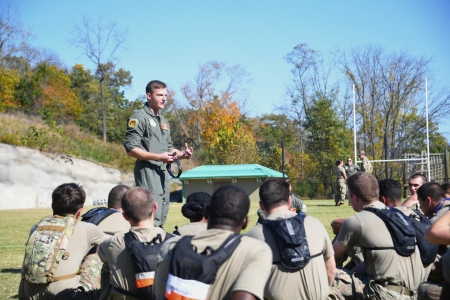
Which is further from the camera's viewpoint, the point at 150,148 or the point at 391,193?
the point at 150,148

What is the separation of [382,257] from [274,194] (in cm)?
112

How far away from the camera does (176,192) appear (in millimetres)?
46125

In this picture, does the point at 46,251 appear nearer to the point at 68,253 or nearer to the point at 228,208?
the point at 68,253

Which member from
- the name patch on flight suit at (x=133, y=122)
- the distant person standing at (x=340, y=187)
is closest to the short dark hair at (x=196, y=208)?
the name patch on flight suit at (x=133, y=122)

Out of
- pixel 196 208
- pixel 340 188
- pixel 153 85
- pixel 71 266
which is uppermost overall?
pixel 153 85

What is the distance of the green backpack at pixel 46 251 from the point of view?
14.1ft

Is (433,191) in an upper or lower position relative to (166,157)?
lower

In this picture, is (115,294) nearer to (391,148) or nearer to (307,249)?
(307,249)

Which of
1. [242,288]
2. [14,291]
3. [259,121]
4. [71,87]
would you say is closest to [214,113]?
[259,121]

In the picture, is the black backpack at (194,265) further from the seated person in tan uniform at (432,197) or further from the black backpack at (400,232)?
the seated person in tan uniform at (432,197)

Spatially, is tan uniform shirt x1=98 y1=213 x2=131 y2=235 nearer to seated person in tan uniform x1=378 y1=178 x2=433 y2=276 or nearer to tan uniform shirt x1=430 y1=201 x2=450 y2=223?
seated person in tan uniform x1=378 y1=178 x2=433 y2=276

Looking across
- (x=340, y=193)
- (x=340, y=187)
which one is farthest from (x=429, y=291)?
(x=340, y=187)

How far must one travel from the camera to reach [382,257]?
4488 mm

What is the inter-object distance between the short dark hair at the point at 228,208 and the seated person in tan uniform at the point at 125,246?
1.11 meters
